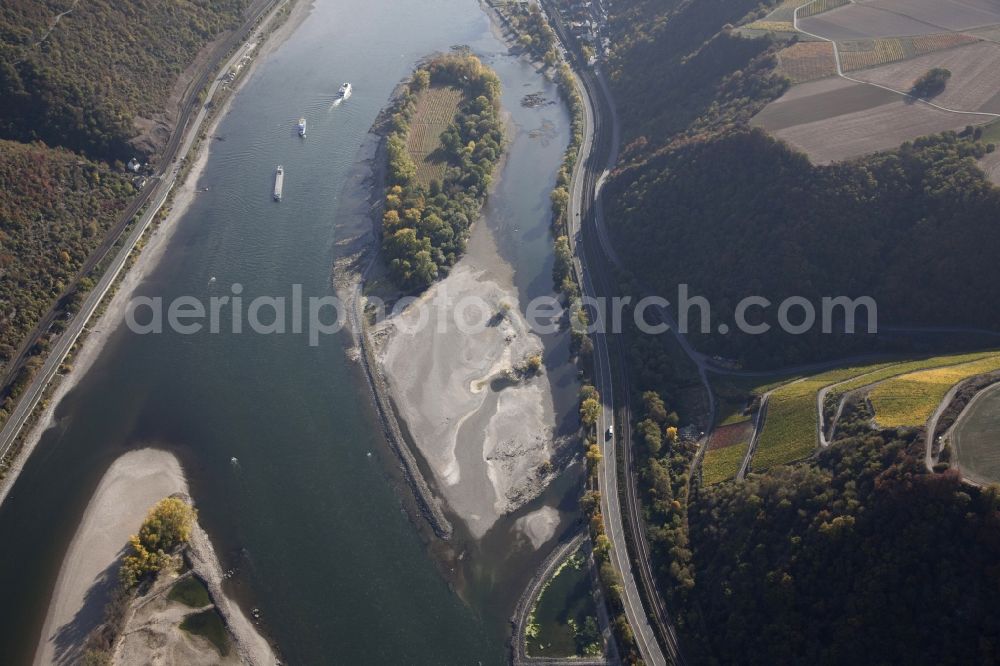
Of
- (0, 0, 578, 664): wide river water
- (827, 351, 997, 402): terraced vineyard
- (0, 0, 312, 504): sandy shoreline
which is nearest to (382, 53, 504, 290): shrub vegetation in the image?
(0, 0, 578, 664): wide river water

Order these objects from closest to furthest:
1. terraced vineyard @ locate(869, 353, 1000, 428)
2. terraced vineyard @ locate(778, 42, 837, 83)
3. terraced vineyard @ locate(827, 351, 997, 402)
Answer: terraced vineyard @ locate(869, 353, 1000, 428) → terraced vineyard @ locate(827, 351, 997, 402) → terraced vineyard @ locate(778, 42, 837, 83)

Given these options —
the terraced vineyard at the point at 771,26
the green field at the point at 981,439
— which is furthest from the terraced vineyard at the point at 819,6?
the green field at the point at 981,439

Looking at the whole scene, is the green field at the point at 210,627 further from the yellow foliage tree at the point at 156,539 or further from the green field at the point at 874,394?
the green field at the point at 874,394

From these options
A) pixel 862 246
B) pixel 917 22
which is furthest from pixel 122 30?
pixel 917 22

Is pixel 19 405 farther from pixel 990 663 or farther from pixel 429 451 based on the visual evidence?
pixel 990 663

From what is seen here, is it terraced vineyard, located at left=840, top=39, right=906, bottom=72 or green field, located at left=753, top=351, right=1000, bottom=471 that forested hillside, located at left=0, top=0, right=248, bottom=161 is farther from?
terraced vineyard, located at left=840, top=39, right=906, bottom=72

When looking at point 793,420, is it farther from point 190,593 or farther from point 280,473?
point 190,593
